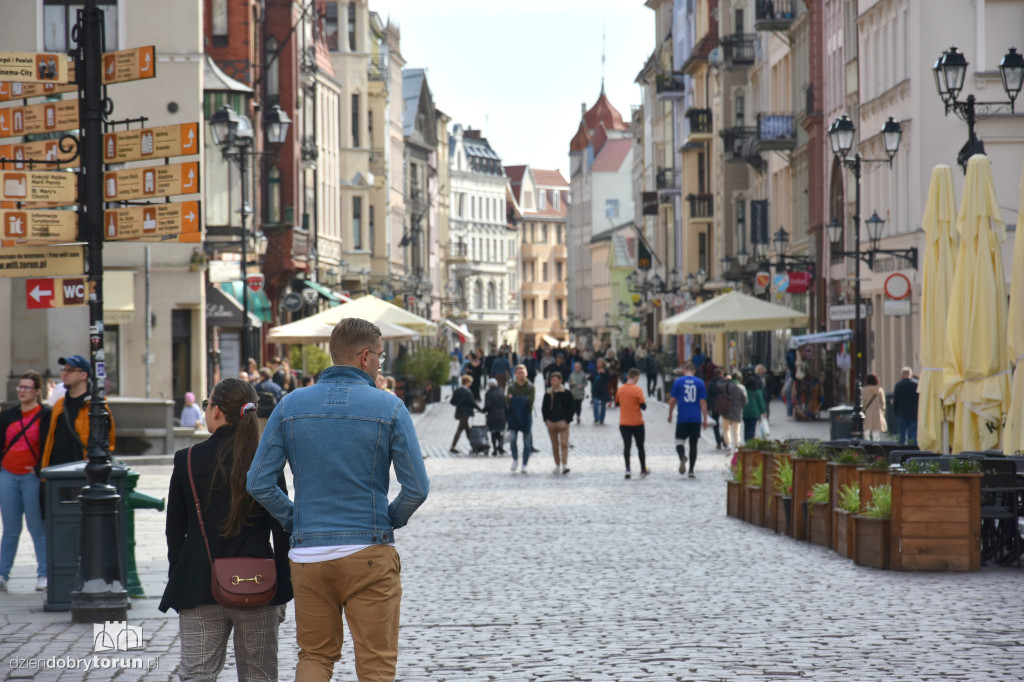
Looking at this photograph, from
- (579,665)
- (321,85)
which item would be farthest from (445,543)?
(321,85)

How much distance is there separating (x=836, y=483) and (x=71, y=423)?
7099 millimetres

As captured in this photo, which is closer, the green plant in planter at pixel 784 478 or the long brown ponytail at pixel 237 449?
the long brown ponytail at pixel 237 449

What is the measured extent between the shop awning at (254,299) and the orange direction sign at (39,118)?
92.4 ft

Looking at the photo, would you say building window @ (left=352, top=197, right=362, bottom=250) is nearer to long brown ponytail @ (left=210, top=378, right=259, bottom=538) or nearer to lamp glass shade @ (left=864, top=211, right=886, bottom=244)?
lamp glass shade @ (left=864, top=211, right=886, bottom=244)

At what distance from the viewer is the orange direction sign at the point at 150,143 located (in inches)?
468

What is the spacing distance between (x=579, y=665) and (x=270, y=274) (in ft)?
132

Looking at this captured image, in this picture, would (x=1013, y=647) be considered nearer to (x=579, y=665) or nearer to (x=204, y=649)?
(x=579, y=665)

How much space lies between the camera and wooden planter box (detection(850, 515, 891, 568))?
45.6 ft

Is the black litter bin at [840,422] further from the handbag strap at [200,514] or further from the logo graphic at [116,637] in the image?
the handbag strap at [200,514]

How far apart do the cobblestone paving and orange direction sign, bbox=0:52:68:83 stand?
3.83 metres

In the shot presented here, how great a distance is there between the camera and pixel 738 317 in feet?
122

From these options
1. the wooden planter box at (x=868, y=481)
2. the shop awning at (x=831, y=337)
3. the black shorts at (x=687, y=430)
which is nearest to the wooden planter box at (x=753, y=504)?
the wooden planter box at (x=868, y=481)

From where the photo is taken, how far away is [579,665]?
31.1ft

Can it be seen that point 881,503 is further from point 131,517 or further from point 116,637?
point 116,637
